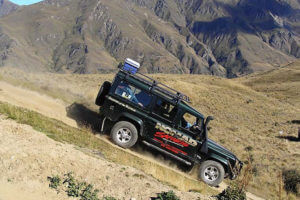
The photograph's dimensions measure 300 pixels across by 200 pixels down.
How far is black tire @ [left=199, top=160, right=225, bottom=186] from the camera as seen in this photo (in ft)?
33.8

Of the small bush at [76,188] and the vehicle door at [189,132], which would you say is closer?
the small bush at [76,188]

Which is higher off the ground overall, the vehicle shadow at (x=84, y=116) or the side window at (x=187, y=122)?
the side window at (x=187, y=122)

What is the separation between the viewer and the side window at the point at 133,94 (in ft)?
33.9

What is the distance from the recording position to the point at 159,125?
10281 mm

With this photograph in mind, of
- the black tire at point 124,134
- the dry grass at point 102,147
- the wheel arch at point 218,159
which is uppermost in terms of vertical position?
the wheel arch at point 218,159

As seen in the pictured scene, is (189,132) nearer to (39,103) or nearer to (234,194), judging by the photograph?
(234,194)

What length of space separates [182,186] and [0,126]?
529cm

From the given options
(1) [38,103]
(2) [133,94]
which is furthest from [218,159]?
(1) [38,103]

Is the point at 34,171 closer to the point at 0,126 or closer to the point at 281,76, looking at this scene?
the point at 0,126

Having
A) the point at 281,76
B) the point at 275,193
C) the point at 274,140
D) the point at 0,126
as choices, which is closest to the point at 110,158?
the point at 0,126

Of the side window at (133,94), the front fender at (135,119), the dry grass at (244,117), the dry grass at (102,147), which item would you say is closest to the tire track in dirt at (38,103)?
the dry grass at (244,117)

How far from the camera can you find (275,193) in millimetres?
13023

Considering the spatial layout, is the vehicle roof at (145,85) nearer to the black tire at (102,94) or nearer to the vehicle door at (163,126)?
the vehicle door at (163,126)

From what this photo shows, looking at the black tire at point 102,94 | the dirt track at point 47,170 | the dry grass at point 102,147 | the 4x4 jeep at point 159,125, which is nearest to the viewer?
the dirt track at point 47,170
